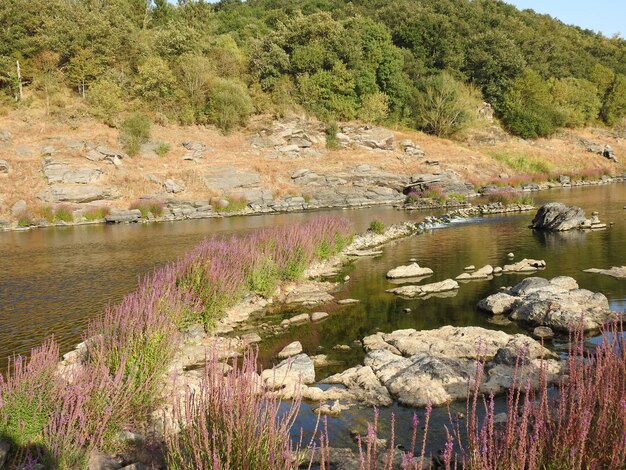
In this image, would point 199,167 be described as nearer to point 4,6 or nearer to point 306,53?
point 306,53

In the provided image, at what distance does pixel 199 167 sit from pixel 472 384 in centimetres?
4400

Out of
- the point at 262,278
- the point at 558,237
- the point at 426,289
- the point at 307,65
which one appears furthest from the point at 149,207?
the point at 307,65

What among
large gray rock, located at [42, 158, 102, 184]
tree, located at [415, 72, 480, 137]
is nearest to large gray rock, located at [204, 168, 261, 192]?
large gray rock, located at [42, 158, 102, 184]

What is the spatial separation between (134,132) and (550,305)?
4632 cm

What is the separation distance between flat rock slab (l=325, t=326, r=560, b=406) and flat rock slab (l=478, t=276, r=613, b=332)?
1596 mm

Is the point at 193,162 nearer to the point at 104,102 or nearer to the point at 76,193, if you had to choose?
the point at 104,102

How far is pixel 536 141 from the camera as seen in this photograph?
78812 millimetres

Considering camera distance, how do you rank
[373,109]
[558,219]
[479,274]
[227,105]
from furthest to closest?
[373,109] < [227,105] < [558,219] < [479,274]

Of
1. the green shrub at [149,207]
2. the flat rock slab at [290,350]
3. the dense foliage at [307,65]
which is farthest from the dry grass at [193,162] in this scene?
the flat rock slab at [290,350]

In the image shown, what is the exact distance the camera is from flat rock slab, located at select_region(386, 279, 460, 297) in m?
15.6

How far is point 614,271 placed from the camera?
663 inches

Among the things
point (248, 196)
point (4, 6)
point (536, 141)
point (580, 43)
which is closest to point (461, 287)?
point (248, 196)

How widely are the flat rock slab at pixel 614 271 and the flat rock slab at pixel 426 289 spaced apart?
200 inches

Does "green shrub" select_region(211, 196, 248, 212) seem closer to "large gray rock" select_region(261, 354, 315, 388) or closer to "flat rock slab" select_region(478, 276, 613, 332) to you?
"flat rock slab" select_region(478, 276, 613, 332)
